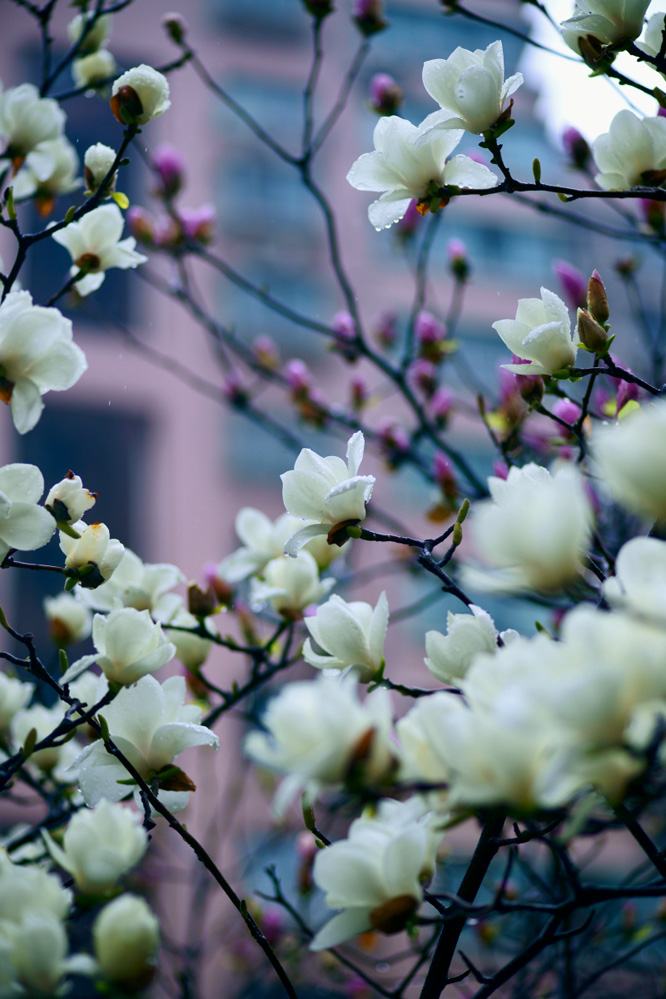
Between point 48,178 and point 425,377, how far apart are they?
0.96 metres

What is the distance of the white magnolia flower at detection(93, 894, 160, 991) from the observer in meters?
0.50

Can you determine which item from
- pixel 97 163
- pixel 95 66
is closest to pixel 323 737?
pixel 97 163

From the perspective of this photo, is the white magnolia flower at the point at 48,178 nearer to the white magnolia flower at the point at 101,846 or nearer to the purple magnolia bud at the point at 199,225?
the purple magnolia bud at the point at 199,225

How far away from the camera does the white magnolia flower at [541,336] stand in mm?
808

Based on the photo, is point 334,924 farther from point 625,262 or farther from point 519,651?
point 625,262

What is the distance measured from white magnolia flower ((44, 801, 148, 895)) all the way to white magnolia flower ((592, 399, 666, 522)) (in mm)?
364

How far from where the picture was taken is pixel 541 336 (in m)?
0.80

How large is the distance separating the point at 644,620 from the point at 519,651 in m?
0.06

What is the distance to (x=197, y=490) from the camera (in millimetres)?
9641

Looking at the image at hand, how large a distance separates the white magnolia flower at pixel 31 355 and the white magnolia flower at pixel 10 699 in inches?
14.6

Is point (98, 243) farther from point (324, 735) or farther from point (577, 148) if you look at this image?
point (577, 148)

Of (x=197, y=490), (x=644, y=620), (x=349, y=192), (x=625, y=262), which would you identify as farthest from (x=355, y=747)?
(x=349, y=192)

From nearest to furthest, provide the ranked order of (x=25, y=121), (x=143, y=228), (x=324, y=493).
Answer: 1. (x=324, y=493)
2. (x=25, y=121)
3. (x=143, y=228)

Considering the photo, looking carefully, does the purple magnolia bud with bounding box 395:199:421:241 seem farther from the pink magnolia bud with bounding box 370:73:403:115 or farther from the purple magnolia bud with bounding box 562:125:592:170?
the purple magnolia bud with bounding box 562:125:592:170
